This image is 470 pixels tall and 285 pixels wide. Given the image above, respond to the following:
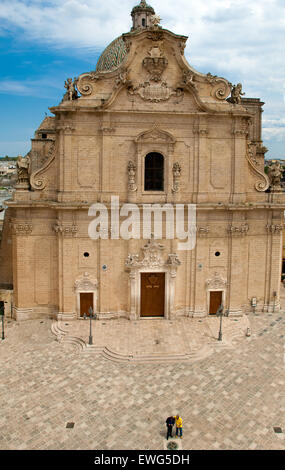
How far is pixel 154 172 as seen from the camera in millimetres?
22625

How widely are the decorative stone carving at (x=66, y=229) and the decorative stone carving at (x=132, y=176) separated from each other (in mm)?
3953

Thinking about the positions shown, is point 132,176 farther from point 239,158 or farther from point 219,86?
point 219,86

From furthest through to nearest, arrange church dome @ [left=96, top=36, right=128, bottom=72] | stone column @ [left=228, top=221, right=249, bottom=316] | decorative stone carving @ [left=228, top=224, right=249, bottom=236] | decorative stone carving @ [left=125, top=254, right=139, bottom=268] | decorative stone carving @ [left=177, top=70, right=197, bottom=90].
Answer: church dome @ [left=96, top=36, right=128, bottom=72]
stone column @ [left=228, top=221, right=249, bottom=316]
decorative stone carving @ [left=228, top=224, right=249, bottom=236]
decorative stone carving @ [left=125, top=254, right=139, bottom=268]
decorative stone carving @ [left=177, top=70, right=197, bottom=90]

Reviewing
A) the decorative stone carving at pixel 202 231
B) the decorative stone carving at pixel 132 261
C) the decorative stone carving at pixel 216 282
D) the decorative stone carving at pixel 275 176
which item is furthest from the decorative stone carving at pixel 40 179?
the decorative stone carving at pixel 275 176

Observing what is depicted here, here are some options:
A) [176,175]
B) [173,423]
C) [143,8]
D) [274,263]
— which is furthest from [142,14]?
[173,423]

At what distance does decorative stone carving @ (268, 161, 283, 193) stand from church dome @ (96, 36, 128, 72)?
14.7 meters

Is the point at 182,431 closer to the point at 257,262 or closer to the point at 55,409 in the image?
the point at 55,409

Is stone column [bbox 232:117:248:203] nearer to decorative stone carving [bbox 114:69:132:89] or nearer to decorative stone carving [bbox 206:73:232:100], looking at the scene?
decorative stone carving [bbox 206:73:232:100]

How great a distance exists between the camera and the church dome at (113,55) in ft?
98.8

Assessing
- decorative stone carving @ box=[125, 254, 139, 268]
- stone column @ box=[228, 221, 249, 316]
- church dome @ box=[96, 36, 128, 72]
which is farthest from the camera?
church dome @ box=[96, 36, 128, 72]

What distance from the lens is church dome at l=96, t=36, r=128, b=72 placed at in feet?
98.8

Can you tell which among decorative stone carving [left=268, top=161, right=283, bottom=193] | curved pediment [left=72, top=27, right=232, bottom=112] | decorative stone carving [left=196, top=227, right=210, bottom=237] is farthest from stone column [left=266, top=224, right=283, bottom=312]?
curved pediment [left=72, top=27, right=232, bottom=112]

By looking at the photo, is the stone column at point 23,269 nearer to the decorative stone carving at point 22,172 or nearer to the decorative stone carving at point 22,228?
the decorative stone carving at point 22,228

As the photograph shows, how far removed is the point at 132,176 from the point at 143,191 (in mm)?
1124
